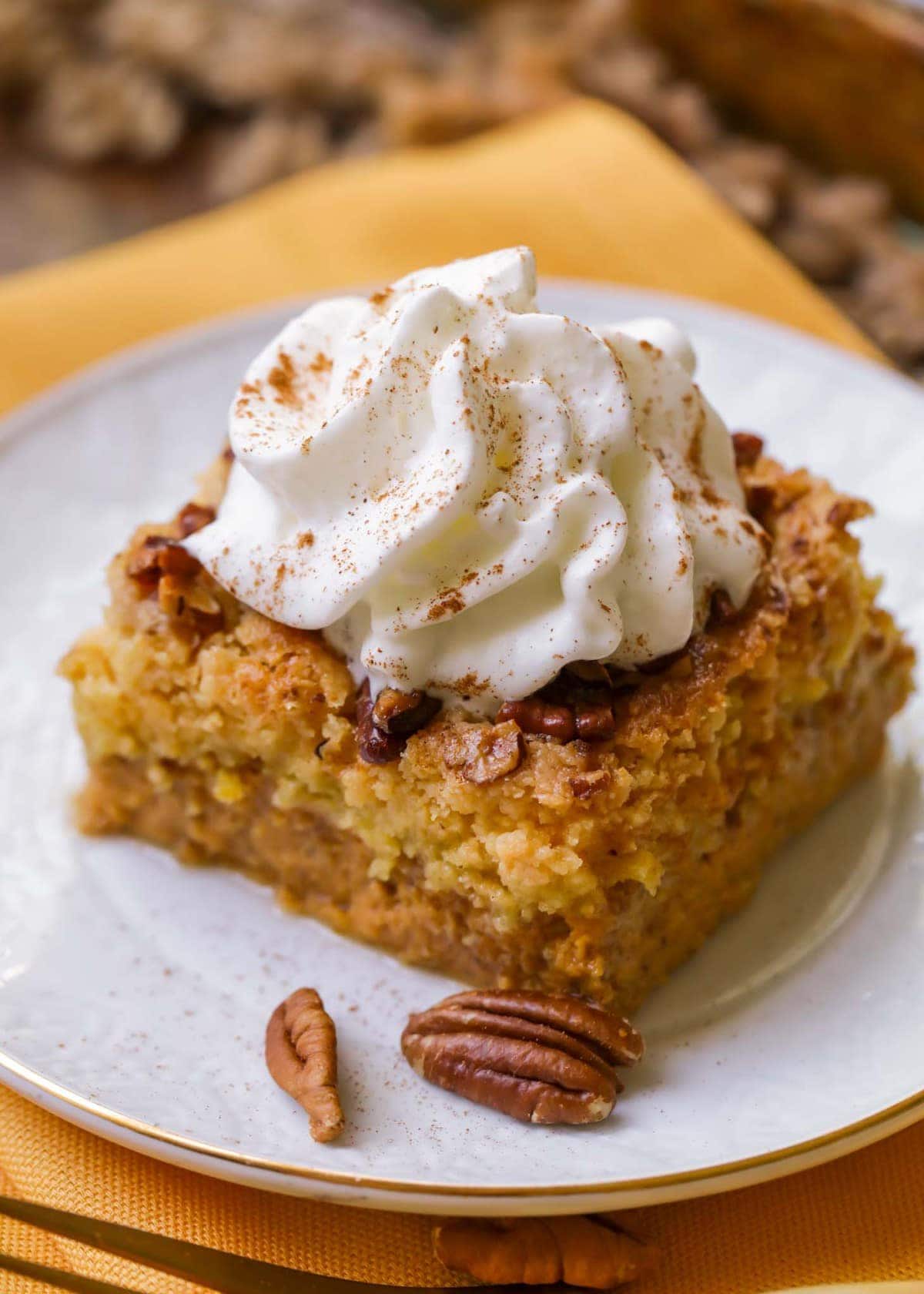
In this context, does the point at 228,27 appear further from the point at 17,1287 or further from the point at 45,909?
the point at 17,1287

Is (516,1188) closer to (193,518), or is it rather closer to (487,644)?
(487,644)

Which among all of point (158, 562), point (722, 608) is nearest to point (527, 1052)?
point (722, 608)

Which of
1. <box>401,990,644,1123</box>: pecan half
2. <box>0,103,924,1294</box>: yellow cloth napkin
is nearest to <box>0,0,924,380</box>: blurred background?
<box>0,103,924,1294</box>: yellow cloth napkin

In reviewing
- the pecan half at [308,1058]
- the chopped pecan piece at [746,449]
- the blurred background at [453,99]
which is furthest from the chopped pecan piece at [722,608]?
the blurred background at [453,99]

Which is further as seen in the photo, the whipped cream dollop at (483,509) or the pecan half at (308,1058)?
the whipped cream dollop at (483,509)

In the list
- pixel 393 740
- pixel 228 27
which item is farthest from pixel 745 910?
pixel 228 27

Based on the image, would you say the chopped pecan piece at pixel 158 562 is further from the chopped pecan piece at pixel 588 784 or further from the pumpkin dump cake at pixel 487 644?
the chopped pecan piece at pixel 588 784

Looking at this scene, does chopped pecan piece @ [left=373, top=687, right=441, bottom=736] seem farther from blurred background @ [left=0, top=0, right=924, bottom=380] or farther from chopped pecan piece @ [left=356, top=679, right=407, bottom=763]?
blurred background @ [left=0, top=0, right=924, bottom=380]
